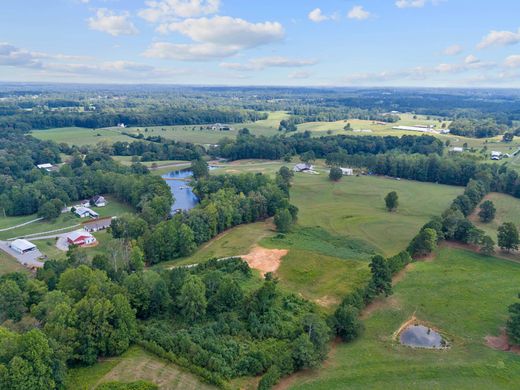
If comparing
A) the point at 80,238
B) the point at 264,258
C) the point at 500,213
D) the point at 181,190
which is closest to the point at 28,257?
the point at 80,238

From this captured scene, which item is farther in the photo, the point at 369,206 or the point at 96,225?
the point at 369,206

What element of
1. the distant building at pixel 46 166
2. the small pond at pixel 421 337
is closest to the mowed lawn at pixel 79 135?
the distant building at pixel 46 166

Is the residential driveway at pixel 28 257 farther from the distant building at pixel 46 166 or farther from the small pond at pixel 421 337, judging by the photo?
the distant building at pixel 46 166

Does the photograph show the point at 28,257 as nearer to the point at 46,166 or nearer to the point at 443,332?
the point at 443,332

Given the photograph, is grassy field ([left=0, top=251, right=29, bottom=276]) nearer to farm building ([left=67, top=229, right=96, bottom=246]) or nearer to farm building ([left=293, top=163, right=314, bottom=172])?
farm building ([left=67, top=229, right=96, bottom=246])

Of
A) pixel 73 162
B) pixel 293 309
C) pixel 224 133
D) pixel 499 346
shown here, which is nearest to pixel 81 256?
pixel 293 309

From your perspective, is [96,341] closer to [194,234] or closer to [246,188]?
[194,234]
